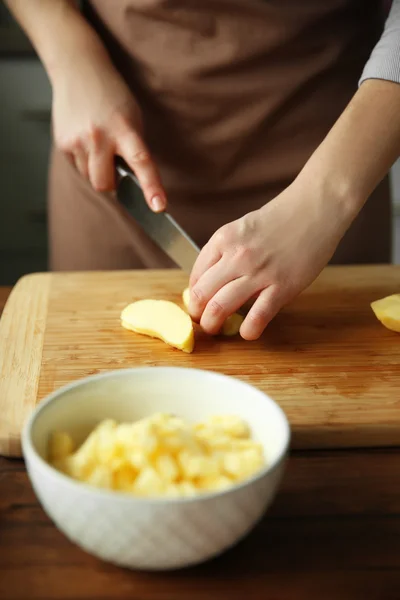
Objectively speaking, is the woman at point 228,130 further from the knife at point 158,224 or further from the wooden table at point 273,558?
the wooden table at point 273,558

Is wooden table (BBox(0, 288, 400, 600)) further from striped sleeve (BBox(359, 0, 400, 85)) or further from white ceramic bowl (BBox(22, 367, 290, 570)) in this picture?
striped sleeve (BBox(359, 0, 400, 85))

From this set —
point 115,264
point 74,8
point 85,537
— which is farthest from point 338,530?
point 74,8

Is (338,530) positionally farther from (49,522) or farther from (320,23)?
(320,23)

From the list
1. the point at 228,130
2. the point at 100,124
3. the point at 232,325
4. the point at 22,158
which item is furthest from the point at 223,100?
the point at 22,158

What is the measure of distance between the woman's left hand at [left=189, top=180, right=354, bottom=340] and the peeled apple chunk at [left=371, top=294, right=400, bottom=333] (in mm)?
137

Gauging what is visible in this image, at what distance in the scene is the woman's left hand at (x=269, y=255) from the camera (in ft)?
3.58

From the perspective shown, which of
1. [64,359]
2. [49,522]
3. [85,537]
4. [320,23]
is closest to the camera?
[85,537]

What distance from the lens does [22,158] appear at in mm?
2400

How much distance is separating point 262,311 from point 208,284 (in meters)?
0.09

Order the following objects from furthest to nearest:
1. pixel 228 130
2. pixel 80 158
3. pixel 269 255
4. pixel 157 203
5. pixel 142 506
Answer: pixel 228 130
pixel 80 158
pixel 157 203
pixel 269 255
pixel 142 506

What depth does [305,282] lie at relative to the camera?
112 cm

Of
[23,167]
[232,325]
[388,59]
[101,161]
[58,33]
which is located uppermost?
[388,59]

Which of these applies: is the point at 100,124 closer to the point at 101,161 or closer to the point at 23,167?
the point at 101,161

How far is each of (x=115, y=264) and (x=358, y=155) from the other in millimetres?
615
